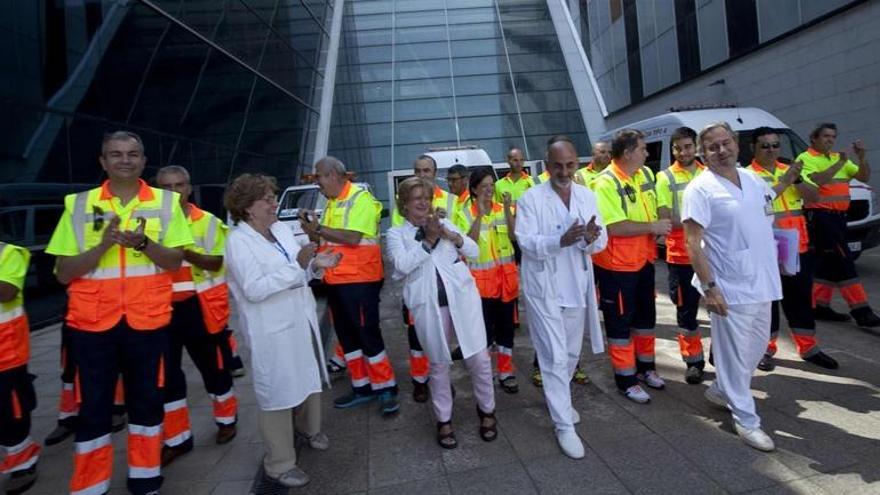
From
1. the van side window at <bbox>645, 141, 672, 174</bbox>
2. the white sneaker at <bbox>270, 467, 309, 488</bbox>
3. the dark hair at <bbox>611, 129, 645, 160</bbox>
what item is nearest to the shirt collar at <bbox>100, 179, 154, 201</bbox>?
the white sneaker at <bbox>270, 467, 309, 488</bbox>

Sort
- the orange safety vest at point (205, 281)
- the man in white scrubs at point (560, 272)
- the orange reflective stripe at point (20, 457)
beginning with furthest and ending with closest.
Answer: the orange safety vest at point (205, 281) < the man in white scrubs at point (560, 272) < the orange reflective stripe at point (20, 457)

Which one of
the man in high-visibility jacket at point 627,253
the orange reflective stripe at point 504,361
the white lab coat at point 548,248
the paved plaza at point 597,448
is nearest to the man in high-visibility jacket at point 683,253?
the paved plaza at point 597,448

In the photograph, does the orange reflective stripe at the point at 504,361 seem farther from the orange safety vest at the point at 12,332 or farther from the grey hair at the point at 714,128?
the orange safety vest at the point at 12,332

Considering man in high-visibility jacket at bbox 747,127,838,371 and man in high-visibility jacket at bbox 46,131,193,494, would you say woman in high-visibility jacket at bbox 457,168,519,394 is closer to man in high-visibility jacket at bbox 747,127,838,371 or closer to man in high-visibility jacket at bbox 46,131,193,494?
man in high-visibility jacket at bbox 747,127,838,371

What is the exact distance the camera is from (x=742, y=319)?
3.26 metres

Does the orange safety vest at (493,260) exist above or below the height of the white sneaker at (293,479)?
above

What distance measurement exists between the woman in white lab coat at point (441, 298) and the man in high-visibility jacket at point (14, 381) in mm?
2250

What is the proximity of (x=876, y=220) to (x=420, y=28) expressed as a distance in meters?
22.3

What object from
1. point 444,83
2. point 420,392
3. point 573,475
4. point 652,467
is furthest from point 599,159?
point 444,83

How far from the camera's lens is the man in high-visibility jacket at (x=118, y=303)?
108 inches

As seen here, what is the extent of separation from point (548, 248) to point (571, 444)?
124 cm

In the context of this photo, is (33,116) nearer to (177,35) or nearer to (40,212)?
(40,212)

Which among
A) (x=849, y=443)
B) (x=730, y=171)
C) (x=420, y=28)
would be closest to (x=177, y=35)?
(x=730, y=171)

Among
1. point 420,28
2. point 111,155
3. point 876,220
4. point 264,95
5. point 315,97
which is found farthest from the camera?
point 420,28
